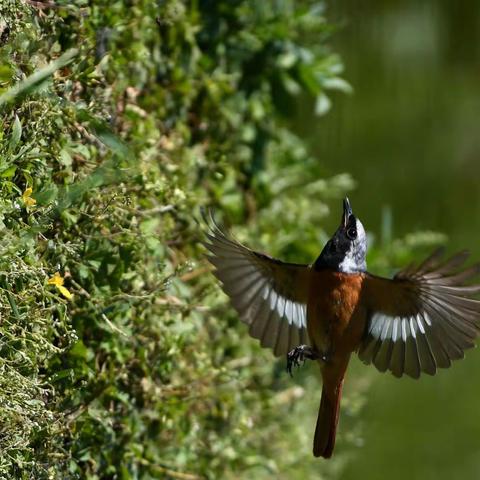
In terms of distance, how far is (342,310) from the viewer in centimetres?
304

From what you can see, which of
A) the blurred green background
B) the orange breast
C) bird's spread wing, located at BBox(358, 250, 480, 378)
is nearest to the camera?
bird's spread wing, located at BBox(358, 250, 480, 378)

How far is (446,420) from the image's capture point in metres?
5.62

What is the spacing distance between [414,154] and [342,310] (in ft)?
10.6

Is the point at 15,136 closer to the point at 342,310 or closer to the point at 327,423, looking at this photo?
the point at 342,310

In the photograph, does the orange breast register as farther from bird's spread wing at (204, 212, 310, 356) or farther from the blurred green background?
the blurred green background

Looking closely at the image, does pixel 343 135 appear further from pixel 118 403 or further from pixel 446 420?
pixel 118 403

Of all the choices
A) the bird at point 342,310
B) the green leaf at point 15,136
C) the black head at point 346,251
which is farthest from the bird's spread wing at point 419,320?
the green leaf at point 15,136

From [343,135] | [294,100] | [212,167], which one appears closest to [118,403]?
[212,167]

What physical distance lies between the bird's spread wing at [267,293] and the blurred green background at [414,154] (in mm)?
1980

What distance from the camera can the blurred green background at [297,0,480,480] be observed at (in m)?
5.45

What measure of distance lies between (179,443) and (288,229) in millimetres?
1052

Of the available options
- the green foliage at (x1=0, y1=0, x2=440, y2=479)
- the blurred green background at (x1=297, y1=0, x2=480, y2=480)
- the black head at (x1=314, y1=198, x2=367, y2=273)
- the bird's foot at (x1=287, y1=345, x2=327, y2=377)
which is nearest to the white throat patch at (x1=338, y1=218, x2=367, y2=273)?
the black head at (x1=314, y1=198, x2=367, y2=273)

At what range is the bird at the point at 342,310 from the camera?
2.93 m

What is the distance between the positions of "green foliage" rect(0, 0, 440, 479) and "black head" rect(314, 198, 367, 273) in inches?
12.3
